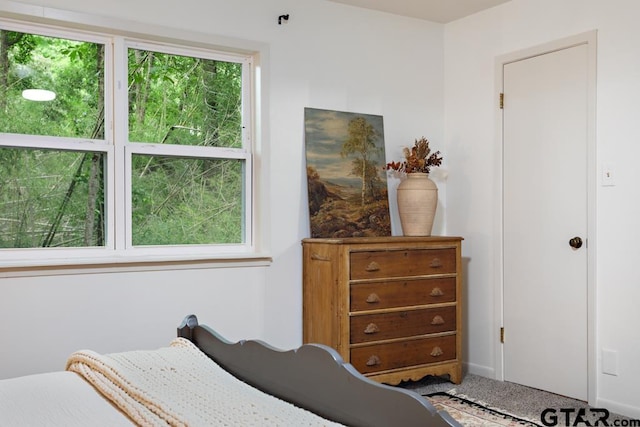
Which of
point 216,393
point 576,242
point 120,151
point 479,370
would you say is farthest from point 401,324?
point 216,393

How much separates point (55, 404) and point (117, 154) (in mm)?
2040

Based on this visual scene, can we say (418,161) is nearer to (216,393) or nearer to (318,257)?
(318,257)

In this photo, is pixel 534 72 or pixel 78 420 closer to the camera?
pixel 78 420

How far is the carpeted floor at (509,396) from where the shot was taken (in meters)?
3.39

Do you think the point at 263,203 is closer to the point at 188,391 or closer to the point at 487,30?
the point at 487,30

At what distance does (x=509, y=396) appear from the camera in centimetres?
372

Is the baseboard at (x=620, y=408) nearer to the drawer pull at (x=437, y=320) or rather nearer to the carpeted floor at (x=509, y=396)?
the carpeted floor at (x=509, y=396)

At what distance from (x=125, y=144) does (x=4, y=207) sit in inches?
26.9

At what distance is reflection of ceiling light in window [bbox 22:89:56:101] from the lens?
3.21 metres

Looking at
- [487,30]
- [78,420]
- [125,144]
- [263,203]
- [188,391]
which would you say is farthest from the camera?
[487,30]

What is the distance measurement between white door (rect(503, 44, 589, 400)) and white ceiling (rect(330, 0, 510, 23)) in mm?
497

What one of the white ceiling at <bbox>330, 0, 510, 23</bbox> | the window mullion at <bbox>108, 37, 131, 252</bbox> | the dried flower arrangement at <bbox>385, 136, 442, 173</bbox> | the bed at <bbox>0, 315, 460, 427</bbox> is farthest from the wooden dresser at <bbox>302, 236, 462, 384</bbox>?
the bed at <bbox>0, 315, 460, 427</bbox>

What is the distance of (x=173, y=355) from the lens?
1939 mm

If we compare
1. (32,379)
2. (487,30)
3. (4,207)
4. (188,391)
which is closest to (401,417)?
(188,391)
